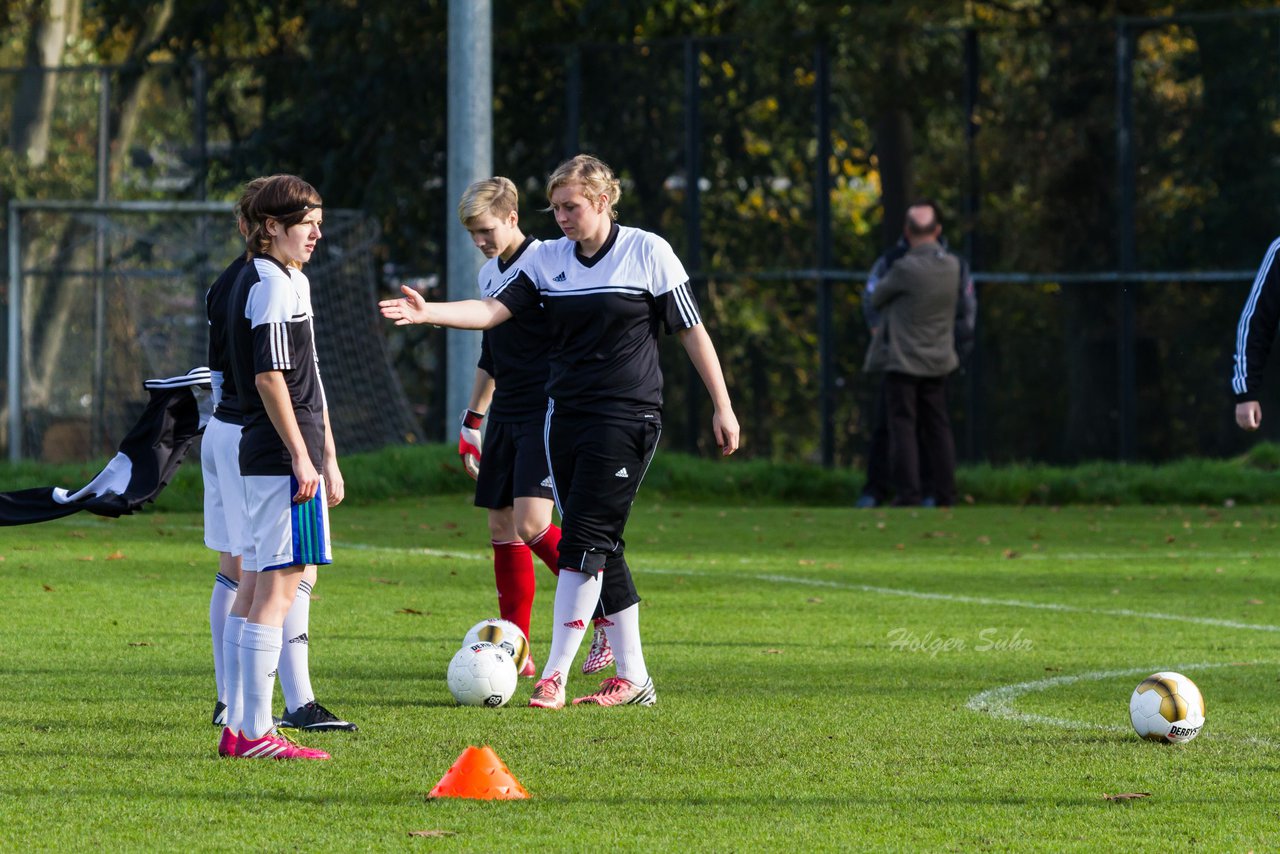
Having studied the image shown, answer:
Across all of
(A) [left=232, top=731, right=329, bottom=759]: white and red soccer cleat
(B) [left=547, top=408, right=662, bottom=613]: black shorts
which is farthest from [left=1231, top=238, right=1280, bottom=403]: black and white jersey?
(A) [left=232, top=731, right=329, bottom=759]: white and red soccer cleat

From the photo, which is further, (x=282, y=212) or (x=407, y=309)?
(x=407, y=309)

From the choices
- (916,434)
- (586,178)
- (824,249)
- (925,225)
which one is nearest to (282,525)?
(586,178)

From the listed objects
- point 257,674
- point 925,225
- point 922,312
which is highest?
point 925,225

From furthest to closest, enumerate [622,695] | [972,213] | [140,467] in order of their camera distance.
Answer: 1. [972,213]
2. [622,695]
3. [140,467]

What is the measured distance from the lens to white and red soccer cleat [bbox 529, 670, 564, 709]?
685 cm

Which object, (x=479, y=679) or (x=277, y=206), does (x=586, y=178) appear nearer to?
(x=277, y=206)

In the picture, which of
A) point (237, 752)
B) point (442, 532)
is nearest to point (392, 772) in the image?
point (237, 752)

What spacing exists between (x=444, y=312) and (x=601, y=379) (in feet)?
2.13

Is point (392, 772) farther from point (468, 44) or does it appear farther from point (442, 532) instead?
point (468, 44)

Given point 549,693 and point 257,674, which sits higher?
point 257,674

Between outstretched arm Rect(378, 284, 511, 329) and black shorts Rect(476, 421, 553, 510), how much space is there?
62 centimetres

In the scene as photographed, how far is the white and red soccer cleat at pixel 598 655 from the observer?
7723mm

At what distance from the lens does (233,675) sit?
599 cm

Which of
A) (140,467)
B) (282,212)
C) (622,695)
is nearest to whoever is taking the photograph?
(282,212)
